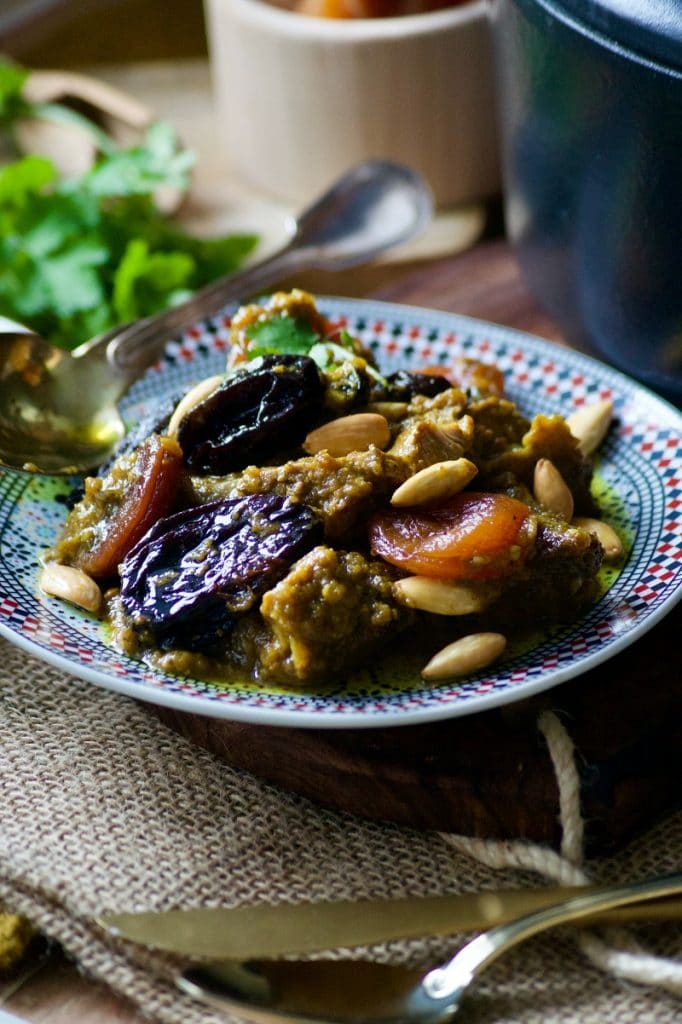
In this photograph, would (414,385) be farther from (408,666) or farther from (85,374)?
(85,374)

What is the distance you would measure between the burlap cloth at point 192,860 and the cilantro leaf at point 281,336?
73cm

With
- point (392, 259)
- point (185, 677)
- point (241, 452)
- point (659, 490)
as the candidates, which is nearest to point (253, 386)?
point (241, 452)

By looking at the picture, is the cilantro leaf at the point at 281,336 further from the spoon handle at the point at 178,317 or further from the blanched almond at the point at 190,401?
the spoon handle at the point at 178,317

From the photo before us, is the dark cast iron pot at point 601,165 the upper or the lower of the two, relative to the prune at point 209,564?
upper

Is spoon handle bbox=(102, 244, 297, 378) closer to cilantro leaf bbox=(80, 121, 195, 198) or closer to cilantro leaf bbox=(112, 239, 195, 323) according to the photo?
cilantro leaf bbox=(112, 239, 195, 323)

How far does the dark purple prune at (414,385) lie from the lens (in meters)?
2.37

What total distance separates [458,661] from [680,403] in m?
1.08

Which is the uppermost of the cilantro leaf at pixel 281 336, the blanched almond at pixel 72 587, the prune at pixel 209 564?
the cilantro leaf at pixel 281 336

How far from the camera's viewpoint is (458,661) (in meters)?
1.95

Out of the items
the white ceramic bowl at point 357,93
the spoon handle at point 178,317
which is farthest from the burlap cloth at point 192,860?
the white ceramic bowl at point 357,93

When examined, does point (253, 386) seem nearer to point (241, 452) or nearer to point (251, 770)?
point (241, 452)

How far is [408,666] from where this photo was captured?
6.64 ft

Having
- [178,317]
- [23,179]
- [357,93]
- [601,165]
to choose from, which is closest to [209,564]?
[178,317]

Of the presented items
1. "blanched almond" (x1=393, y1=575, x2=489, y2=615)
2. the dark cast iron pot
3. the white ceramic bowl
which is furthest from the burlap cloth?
the white ceramic bowl
